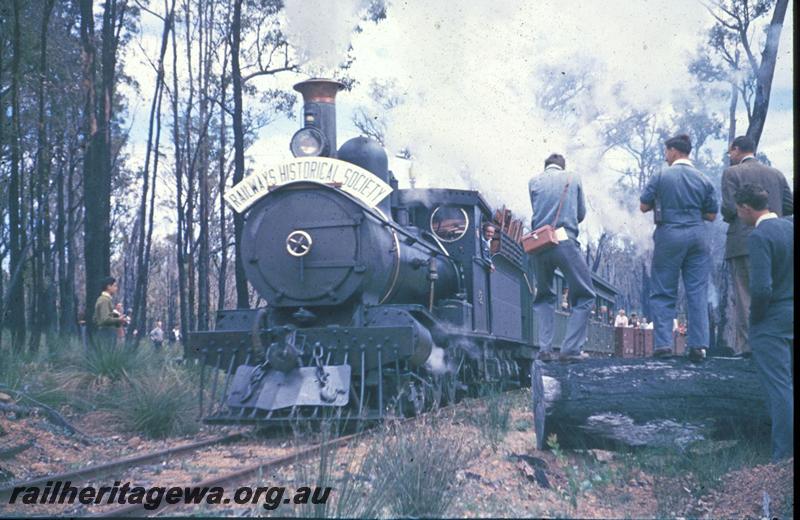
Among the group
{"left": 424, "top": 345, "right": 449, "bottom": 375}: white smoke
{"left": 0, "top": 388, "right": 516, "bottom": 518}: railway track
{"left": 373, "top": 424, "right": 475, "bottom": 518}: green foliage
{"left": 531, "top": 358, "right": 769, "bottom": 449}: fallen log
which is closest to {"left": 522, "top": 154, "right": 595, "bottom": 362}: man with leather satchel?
{"left": 531, "top": 358, "right": 769, "bottom": 449}: fallen log

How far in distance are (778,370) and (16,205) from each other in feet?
45.7

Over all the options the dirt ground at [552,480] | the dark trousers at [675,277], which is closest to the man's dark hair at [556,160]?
the dark trousers at [675,277]

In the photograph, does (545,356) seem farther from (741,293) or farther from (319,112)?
(319,112)

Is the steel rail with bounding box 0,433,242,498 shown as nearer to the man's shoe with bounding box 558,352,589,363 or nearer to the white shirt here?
the man's shoe with bounding box 558,352,589,363

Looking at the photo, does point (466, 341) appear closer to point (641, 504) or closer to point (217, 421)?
point (217, 421)

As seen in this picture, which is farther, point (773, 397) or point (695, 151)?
point (695, 151)

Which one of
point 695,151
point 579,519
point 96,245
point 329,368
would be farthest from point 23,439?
point 695,151

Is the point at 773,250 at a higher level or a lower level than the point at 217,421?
higher

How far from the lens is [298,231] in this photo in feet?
26.7

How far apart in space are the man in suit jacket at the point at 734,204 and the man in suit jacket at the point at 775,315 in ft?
3.68

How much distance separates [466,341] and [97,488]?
5201 millimetres

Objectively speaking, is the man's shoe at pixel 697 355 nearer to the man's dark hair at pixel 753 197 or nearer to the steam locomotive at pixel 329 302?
the man's dark hair at pixel 753 197

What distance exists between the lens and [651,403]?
18.8 ft

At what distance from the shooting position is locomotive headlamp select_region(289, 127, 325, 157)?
8375 millimetres
